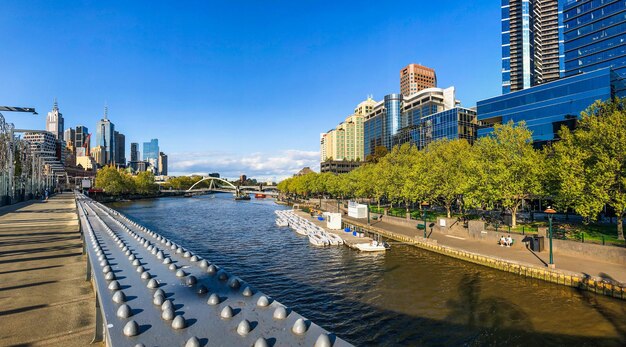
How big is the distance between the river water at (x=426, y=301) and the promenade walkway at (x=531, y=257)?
1.89 metres

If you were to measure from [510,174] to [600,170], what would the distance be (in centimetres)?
1020

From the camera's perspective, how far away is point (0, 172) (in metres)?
74.4

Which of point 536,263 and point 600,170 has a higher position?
point 600,170

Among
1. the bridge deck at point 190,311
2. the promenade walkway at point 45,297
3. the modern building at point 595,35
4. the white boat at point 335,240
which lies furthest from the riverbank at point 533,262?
the modern building at point 595,35

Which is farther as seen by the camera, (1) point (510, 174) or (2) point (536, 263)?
(1) point (510, 174)

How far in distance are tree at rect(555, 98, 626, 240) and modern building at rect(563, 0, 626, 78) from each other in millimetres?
103452

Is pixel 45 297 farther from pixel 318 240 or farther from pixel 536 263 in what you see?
pixel 318 240

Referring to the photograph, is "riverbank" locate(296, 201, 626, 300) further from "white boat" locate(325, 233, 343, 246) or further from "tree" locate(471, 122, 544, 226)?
"white boat" locate(325, 233, 343, 246)

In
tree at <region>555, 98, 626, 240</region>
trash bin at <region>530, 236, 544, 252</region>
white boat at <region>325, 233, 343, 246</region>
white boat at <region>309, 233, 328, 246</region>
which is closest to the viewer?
tree at <region>555, 98, 626, 240</region>

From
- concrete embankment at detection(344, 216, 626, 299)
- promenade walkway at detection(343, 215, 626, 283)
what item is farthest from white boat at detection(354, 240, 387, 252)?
promenade walkway at detection(343, 215, 626, 283)

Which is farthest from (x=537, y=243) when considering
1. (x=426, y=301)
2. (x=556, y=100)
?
(x=556, y=100)

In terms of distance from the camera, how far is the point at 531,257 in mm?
31000

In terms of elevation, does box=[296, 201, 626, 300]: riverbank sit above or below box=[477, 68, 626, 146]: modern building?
below

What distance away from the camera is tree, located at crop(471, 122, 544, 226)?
4109 centimetres
